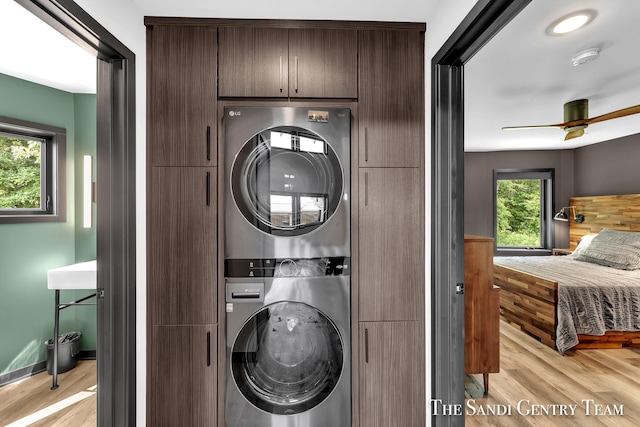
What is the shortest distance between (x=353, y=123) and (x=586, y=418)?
2459mm

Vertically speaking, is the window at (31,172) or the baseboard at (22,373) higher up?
the window at (31,172)

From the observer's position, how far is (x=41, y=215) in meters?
2.17

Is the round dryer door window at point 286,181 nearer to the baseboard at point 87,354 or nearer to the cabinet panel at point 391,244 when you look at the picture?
the cabinet panel at point 391,244

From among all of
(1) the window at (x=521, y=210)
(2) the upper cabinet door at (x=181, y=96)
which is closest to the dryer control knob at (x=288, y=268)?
(2) the upper cabinet door at (x=181, y=96)

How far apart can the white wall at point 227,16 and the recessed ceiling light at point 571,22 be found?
72 centimetres

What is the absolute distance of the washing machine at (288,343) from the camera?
1.86m

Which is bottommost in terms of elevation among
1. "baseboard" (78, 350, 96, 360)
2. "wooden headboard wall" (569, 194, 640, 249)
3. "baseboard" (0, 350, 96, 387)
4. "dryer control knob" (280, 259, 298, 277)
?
"baseboard" (78, 350, 96, 360)

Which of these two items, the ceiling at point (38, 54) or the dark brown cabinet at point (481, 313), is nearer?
the ceiling at point (38, 54)

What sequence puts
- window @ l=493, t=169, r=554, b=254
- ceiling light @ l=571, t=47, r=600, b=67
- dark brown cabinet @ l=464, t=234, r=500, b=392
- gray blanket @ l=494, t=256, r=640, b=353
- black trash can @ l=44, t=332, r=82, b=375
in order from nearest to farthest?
ceiling light @ l=571, t=47, r=600, b=67 → dark brown cabinet @ l=464, t=234, r=500, b=392 → black trash can @ l=44, t=332, r=82, b=375 → gray blanket @ l=494, t=256, r=640, b=353 → window @ l=493, t=169, r=554, b=254

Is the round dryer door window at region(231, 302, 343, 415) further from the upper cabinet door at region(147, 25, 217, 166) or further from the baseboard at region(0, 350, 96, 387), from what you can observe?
the baseboard at region(0, 350, 96, 387)

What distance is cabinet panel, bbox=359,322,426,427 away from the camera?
190cm

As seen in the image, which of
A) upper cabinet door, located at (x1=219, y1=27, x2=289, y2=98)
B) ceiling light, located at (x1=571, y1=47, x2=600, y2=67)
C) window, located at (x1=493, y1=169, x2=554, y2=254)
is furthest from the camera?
window, located at (x1=493, y1=169, x2=554, y2=254)

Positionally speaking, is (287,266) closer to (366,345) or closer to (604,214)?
(366,345)

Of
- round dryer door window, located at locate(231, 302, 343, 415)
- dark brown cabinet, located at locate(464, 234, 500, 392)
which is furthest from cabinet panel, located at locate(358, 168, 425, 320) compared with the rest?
dark brown cabinet, located at locate(464, 234, 500, 392)
